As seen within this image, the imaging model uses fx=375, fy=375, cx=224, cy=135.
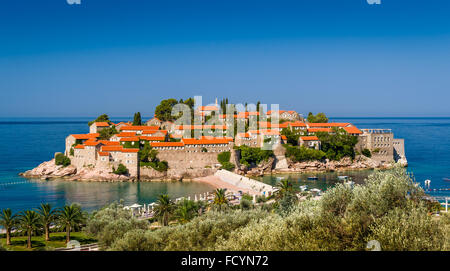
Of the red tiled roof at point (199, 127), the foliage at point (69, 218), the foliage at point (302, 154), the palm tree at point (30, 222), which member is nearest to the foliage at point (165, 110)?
the red tiled roof at point (199, 127)

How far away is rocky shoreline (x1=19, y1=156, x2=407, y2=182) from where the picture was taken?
37.0m

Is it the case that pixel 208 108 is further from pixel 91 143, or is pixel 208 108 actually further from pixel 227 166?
pixel 91 143

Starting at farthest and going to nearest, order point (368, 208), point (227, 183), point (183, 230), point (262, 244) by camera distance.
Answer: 1. point (227, 183)
2. point (183, 230)
3. point (368, 208)
4. point (262, 244)

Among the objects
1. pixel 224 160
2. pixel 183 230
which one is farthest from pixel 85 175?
pixel 183 230

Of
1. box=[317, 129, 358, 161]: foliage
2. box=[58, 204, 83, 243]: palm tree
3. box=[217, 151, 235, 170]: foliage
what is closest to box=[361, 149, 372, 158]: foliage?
box=[317, 129, 358, 161]: foliage

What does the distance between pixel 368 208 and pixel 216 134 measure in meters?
35.5

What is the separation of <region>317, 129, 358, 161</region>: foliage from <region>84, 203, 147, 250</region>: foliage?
3140cm

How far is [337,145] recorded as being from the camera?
44562 mm

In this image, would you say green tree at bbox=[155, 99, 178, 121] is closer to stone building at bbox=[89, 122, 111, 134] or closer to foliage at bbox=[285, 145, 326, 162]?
stone building at bbox=[89, 122, 111, 134]

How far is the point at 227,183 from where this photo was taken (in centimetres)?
3528

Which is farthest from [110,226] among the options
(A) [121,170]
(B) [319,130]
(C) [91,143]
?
(B) [319,130]

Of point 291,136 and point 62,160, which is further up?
point 291,136

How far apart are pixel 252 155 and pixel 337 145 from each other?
36.3 feet
